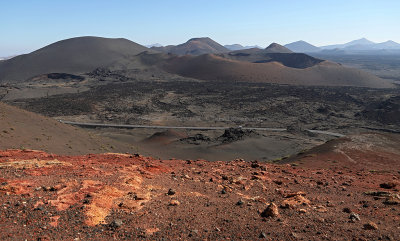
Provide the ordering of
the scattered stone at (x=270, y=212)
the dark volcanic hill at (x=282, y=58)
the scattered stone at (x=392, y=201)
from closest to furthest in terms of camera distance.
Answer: the scattered stone at (x=270, y=212) → the scattered stone at (x=392, y=201) → the dark volcanic hill at (x=282, y=58)

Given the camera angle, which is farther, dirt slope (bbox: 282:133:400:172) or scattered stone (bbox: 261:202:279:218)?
dirt slope (bbox: 282:133:400:172)

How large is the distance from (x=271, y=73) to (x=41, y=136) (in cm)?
10236

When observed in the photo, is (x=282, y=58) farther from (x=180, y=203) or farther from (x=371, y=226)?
(x=180, y=203)

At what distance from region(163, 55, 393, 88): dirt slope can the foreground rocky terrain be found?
98477 mm

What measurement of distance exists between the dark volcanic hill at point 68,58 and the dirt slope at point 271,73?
95.3 feet

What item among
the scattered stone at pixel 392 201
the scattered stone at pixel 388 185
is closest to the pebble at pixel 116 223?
the scattered stone at pixel 392 201

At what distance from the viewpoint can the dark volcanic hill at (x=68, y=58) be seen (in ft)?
397

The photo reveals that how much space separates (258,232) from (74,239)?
4.69 metres

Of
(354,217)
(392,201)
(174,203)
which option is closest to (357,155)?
(392,201)

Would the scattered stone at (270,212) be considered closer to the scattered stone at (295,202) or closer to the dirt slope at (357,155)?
the scattered stone at (295,202)

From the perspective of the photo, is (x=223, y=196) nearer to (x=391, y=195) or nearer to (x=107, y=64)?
(x=391, y=195)

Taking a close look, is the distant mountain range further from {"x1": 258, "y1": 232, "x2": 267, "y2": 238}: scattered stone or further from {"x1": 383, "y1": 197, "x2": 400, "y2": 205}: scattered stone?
{"x1": 258, "y1": 232, "x2": 267, "y2": 238}: scattered stone

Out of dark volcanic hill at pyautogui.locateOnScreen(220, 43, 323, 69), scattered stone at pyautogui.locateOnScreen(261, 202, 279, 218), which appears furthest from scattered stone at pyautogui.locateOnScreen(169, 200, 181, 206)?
dark volcanic hill at pyautogui.locateOnScreen(220, 43, 323, 69)

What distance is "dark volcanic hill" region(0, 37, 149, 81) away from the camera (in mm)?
121062
